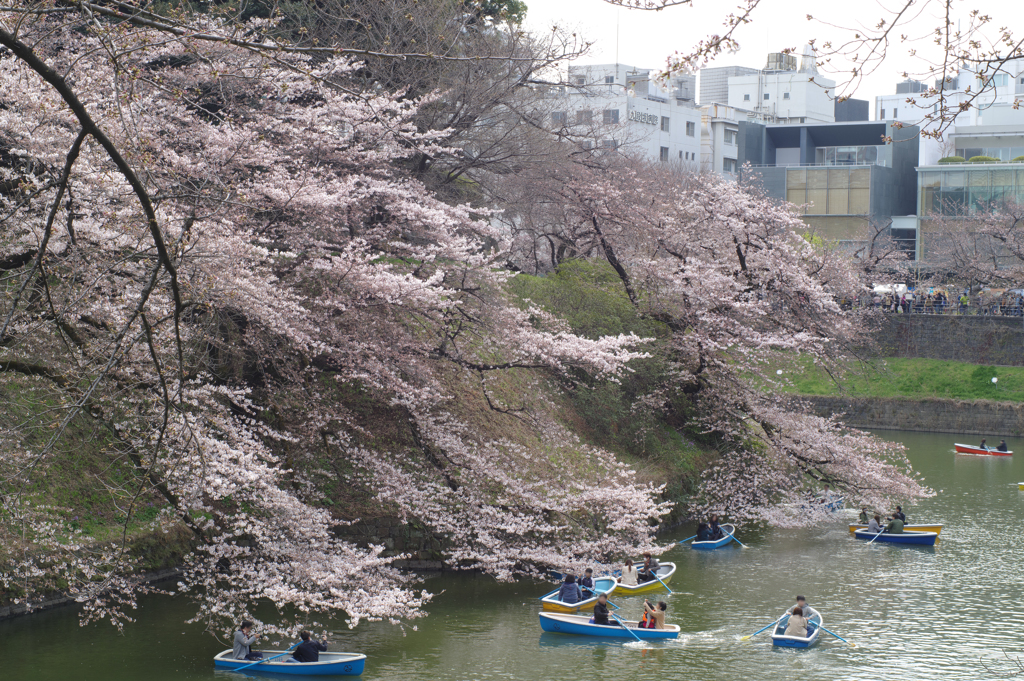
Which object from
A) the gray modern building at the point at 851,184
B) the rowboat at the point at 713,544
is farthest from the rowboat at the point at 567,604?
the gray modern building at the point at 851,184

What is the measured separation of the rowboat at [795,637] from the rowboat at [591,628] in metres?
1.53

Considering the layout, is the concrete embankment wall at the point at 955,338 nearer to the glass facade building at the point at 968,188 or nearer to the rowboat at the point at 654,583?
the glass facade building at the point at 968,188

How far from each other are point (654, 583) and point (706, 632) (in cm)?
235

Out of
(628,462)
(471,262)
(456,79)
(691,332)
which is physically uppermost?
(456,79)

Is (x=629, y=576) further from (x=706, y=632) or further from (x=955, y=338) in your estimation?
(x=955, y=338)

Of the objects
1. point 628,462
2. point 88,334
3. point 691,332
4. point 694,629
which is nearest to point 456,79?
point 691,332

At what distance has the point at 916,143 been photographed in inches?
2391

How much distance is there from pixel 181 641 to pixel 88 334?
4.62 meters

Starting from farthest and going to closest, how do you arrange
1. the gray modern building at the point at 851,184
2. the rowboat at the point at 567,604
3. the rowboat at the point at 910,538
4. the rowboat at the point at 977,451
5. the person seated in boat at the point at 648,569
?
1. the gray modern building at the point at 851,184
2. the rowboat at the point at 977,451
3. the rowboat at the point at 910,538
4. the person seated in boat at the point at 648,569
5. the rowboat at the point at 567,604

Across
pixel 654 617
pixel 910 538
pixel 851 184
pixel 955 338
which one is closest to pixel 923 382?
pixel 955 338

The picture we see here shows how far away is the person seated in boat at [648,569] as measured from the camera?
55.8 feet

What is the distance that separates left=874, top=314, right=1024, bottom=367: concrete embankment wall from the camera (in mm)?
40125

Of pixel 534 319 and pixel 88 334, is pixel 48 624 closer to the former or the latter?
pixel 88 334

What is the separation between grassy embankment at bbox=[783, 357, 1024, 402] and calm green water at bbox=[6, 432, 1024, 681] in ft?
67.3
